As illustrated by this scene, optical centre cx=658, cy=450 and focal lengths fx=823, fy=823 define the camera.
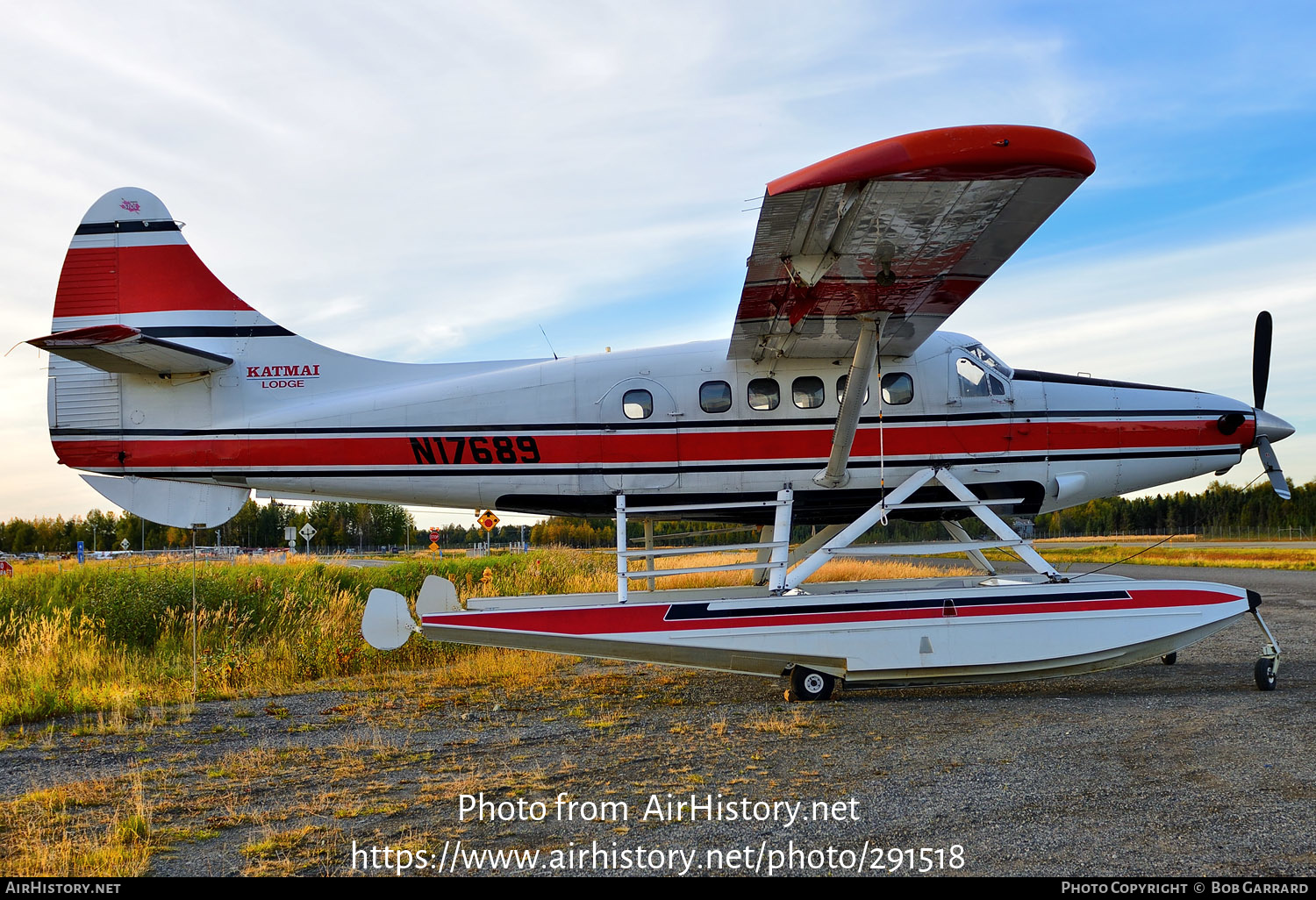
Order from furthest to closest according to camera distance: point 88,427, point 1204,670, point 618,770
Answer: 1. point 1204,670
2. point 88,427
3. point 618,770

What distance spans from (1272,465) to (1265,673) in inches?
102

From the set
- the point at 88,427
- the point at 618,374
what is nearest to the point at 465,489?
the point at 618,374

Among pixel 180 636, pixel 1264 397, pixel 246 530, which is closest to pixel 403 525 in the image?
pixel 246 530

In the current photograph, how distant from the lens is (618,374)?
8.47 meters

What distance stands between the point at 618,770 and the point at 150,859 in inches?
102

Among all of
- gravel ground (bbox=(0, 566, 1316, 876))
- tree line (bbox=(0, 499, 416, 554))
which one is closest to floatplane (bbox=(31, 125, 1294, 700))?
gravel ground (bbox=(0, 566, 1316, 876))

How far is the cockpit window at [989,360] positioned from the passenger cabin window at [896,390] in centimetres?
80

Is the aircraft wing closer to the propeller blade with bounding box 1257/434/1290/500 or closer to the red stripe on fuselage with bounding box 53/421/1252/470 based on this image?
the red stripe on fuselage with bounding box 53/421/1252/470

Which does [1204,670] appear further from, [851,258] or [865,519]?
[851,258]

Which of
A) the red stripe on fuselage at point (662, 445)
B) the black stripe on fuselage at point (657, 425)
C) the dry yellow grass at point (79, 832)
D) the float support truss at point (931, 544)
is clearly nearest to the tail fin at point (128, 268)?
the black stripe on fuselage at point (657, 425)

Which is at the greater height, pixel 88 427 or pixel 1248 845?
pixel 88 427

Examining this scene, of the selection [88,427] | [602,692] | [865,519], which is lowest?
[602,692]

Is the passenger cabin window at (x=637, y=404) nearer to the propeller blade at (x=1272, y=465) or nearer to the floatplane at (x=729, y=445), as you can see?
the floatplane at (x=729, y=445)

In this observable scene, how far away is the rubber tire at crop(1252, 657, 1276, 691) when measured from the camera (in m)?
7.22
